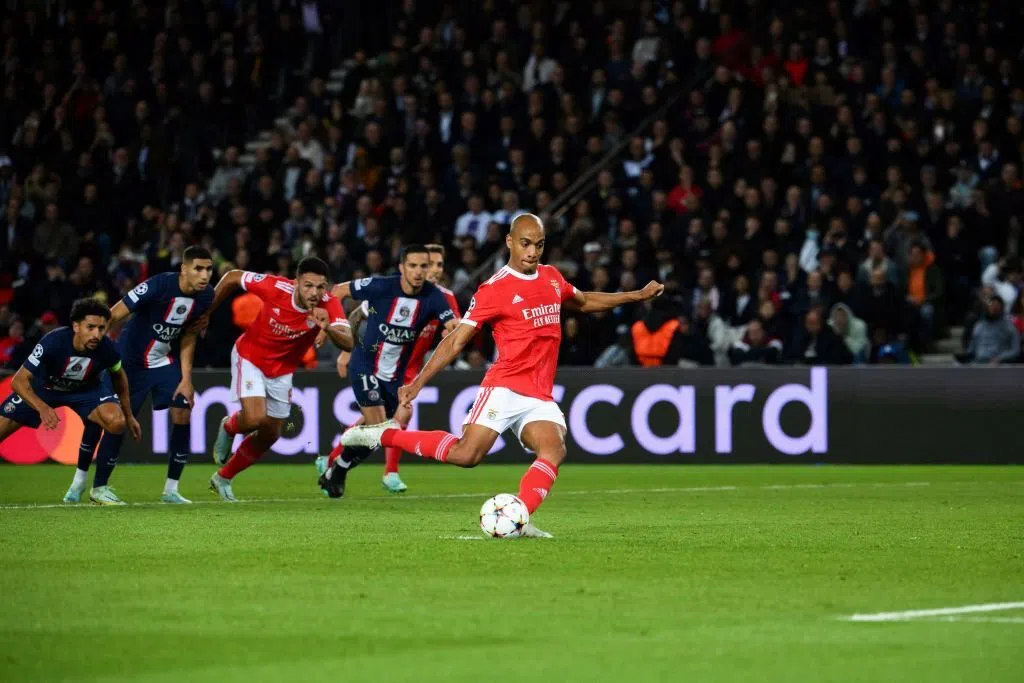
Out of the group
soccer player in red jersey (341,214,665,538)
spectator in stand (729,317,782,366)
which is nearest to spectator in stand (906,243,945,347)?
spectator in stand (729,317,782,366)

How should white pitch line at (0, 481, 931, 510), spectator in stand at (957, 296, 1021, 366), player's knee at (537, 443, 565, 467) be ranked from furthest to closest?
spectator in stand at (957, 296, 1021, 366) < white pitch line at (0, 481, 931, 510) < player's knee at (537, 443, 565, 467)

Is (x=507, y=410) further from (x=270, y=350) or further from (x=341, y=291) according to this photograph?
(x=341, y=291)

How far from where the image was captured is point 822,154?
24.0 meters

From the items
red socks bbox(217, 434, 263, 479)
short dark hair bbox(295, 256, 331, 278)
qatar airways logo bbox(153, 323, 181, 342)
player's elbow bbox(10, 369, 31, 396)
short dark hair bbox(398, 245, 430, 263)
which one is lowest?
red socks bbox(217, 434, 263, 479)

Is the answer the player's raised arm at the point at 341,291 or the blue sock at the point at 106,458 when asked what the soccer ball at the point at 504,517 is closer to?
the blue sock at the point at 106,458

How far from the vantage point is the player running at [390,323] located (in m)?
16.0

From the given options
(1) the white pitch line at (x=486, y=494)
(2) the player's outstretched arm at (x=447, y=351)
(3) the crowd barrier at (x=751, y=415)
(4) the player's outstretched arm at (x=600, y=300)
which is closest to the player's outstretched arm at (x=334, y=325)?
(1) the white pitch line at (x=486, y=494)

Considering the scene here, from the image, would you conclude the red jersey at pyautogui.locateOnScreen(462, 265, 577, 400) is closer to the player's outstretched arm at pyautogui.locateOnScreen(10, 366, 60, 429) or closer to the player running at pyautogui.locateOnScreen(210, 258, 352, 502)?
the player running at pyautogui.locateOnScreen(210, 258, 352, 502)

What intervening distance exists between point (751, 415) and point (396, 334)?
6810 mm

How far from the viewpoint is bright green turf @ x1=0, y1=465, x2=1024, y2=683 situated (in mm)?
6352

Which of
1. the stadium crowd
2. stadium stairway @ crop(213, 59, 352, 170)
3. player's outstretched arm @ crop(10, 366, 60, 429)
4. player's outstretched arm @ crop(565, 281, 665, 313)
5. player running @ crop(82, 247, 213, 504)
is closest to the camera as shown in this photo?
player's outstretched arm @ crop(565, 281, 665, 313)

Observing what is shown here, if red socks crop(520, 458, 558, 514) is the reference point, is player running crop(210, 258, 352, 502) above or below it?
above

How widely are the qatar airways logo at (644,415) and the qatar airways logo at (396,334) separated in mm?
5568

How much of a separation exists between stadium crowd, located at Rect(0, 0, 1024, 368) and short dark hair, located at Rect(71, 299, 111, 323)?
983 cm
